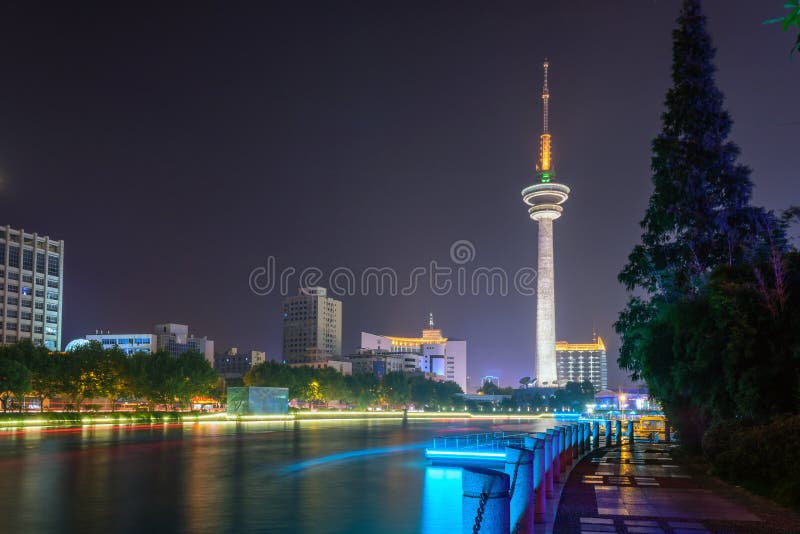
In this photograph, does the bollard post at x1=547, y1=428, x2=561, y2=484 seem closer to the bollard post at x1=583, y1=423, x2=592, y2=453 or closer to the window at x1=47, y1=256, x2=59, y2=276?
the bollard post at x1=583, y1=423, x2=592, y2=453

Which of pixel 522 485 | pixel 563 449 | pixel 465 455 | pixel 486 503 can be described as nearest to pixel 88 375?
pixel 465 455

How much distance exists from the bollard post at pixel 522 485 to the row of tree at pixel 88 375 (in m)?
75.3

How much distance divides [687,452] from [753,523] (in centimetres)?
1784

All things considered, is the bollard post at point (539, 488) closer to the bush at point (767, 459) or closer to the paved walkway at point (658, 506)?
the paved walkway at point (658, 506)

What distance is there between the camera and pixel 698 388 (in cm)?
2402

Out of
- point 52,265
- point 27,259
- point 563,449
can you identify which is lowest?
point 563,449

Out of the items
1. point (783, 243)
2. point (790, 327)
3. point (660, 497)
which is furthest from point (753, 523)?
point (783, 243)

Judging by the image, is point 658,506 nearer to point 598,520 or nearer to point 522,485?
point 598,520

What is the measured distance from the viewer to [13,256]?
155875 millimetres

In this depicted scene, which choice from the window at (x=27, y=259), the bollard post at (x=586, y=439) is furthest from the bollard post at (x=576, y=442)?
the window at (x=27, y=259)

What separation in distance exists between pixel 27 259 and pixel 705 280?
158 meters

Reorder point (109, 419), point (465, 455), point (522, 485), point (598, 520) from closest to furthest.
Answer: point (522, 485), point (598, 520), point (465, 455), point (109, 419)

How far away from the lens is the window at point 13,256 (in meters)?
155

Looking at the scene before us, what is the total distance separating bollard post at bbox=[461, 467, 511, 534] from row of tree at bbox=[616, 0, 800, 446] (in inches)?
580
